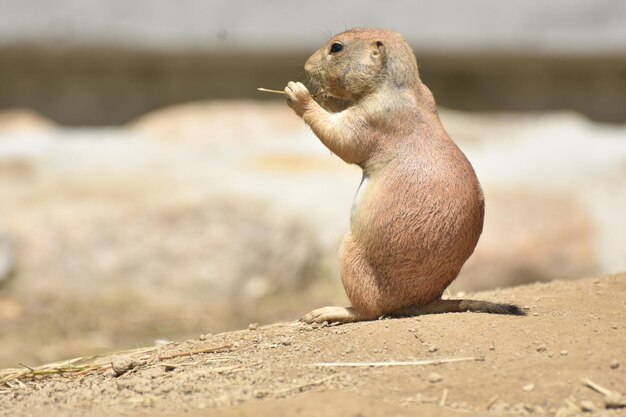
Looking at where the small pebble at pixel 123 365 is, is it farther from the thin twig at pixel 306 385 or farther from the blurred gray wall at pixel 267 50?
the blurred gray wall at pixel 267 50

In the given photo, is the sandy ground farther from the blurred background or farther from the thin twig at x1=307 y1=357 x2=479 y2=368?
the blurred background

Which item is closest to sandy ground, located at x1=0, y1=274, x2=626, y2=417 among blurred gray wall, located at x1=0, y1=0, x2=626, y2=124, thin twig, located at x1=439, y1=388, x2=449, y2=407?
thin twig, located at x1=439, y1=388, x2=449, y2=407

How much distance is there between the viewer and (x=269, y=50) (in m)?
7.80

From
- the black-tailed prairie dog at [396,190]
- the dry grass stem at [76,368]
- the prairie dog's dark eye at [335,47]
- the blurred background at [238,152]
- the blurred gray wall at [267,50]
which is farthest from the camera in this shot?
the blurred gray wall at [267,50]

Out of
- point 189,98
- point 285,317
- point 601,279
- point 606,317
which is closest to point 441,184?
point 606,317

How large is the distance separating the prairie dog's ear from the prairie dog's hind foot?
1.15 m

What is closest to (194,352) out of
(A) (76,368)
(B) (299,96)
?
(A) (76,368)

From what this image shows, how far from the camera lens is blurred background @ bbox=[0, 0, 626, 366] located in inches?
293

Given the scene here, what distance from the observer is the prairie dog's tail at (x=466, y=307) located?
13.2 feet

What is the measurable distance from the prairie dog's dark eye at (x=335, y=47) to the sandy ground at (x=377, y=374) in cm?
129

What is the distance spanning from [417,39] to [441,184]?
13.6 feet

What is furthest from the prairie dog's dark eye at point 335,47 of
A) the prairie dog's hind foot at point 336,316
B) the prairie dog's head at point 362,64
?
the prairie dog's hind foot at point 336,316

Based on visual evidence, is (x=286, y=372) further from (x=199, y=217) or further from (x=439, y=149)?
(x=199, y=217)

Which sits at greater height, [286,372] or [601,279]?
[601,279]
